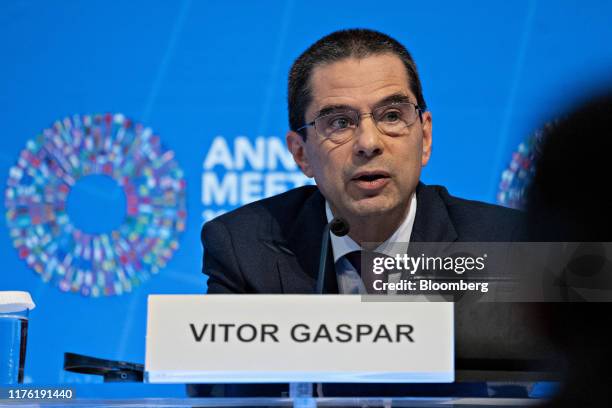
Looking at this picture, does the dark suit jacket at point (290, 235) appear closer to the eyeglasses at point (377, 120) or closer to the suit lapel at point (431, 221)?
the suit lapel at point (431, 221)

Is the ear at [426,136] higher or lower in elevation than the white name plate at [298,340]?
higher

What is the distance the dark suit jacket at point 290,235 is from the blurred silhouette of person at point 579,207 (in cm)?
154

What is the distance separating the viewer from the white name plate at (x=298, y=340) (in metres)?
1.17

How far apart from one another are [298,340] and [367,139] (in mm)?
941

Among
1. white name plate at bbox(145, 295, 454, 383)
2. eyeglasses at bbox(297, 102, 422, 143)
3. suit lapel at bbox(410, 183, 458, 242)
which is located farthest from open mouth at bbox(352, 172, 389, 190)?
→ white name plate at bbox(145, 295, 454, 383)

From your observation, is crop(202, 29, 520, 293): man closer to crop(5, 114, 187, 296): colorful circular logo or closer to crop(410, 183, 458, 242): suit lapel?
crop(410, 183, 458, 242): suit lapel

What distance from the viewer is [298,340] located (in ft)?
3.89

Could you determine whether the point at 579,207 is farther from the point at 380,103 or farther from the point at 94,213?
the point at 94,213

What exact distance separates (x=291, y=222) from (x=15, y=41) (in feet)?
5.62

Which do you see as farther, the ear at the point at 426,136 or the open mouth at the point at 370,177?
the ear at the point at 426,136

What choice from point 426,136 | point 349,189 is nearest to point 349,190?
point 349,189

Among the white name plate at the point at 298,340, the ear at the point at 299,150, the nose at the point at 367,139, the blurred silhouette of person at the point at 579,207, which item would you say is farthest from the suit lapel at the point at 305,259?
the blurred silhouette of person at the point at 579,207

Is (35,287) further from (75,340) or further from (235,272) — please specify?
(235,272)

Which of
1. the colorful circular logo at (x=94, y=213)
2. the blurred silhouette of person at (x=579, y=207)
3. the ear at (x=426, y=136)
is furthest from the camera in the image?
the colorful circular logo at (x=94, y=213)
